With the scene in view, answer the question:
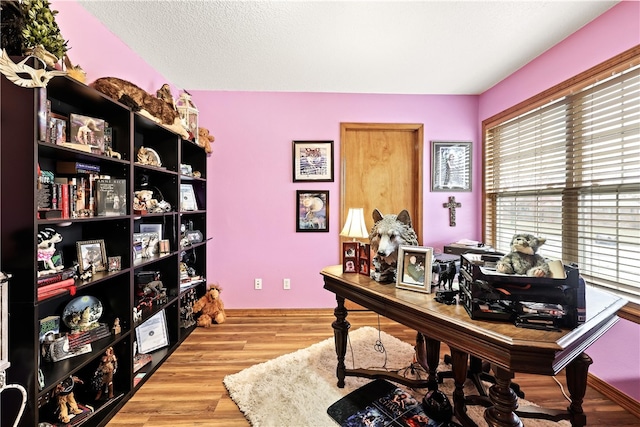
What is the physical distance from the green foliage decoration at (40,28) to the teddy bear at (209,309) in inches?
87.8

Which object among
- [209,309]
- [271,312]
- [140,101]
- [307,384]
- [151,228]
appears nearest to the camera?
[307,384]

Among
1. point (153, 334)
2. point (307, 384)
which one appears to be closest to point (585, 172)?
point (307, 384)

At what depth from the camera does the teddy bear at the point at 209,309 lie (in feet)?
8.95

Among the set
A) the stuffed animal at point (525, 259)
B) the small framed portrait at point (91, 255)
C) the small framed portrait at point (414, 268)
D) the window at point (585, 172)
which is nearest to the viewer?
the stuffed animal at point (525, 259)

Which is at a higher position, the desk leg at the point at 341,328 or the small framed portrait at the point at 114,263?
the small framed portrait at the point at 114,263

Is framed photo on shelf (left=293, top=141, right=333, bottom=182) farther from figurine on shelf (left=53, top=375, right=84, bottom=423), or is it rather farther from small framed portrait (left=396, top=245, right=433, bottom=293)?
figurine on shelf (left=53, top=375, right=84, bottom=423)

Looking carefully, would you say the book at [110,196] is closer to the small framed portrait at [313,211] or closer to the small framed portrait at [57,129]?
the small framed portrait at [57,129]

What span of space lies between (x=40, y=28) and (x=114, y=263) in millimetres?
1277

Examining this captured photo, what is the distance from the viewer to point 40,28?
125cm

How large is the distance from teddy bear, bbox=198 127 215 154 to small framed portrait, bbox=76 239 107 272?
54.8 inches

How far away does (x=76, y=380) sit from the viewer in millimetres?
1528

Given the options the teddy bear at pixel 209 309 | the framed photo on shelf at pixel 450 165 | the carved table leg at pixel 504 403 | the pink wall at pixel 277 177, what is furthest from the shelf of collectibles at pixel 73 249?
the framed photo on shelf at pixel 450 165

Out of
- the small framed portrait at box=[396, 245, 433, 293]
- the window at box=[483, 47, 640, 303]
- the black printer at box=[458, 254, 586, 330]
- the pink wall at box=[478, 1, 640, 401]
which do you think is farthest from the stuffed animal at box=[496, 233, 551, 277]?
the pink wall at box=[478, 1, 640, 401]

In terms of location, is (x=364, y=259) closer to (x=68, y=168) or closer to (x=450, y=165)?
(x=68, y=168)
